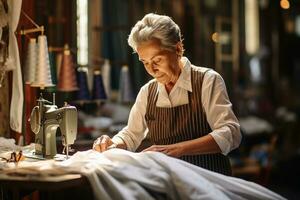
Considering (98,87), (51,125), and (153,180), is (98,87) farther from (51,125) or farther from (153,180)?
(153,180)

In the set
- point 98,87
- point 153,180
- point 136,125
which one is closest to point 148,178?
point 153,180

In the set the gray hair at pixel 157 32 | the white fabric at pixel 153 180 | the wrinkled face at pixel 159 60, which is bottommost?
the white fabric at pixel 153 180

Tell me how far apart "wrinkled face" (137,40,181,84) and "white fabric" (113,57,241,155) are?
0.07 metres

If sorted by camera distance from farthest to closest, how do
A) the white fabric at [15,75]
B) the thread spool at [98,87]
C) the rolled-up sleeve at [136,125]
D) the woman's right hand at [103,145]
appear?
1. the thread spool at [98,87]
2. the white fabric at [15,75]
3. the rolled-up sleeve at [136,125]
4. the woman's right hand at [103,145]

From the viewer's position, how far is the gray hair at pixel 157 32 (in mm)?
2625

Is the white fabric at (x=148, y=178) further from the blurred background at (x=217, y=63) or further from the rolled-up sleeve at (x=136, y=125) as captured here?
the blurred background at (x=217, y=63)

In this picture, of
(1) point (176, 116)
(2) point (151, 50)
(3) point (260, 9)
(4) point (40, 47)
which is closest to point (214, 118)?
(1) point (176, 116)

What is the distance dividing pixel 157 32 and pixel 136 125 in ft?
2.02

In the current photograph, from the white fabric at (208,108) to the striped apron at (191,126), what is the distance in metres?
0.03

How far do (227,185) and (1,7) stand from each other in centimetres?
186

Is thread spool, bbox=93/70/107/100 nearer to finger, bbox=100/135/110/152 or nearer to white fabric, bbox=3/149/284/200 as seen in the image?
finger, bbox=100/135/110/152

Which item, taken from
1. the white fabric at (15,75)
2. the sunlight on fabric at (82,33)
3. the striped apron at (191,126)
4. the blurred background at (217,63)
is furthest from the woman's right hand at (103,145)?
the sunlight on fabric at (82,33)

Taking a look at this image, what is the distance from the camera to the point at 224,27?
8.10 m

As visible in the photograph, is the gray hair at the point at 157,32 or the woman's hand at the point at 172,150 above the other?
the gray hair at the point at 157,32
